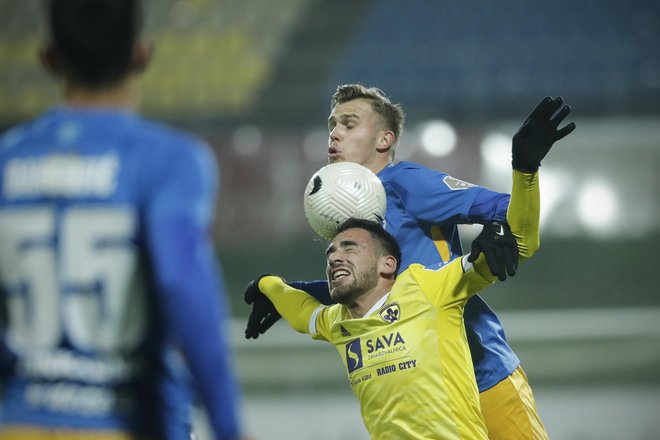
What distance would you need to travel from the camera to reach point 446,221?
147 inches

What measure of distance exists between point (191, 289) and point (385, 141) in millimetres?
2528

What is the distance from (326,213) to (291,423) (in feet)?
15.5

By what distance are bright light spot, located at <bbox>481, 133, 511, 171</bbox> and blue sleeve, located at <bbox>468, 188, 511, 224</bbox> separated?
9.65 meters

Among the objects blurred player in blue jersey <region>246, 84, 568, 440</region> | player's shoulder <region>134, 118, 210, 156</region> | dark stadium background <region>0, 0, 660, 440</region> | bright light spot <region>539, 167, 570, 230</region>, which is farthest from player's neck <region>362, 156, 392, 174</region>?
bright light spot <region>539, 167, 570, 230</region>

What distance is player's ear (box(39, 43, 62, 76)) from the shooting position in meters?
1.90

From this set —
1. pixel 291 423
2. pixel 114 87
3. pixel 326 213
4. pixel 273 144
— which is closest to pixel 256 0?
pixel 273 144

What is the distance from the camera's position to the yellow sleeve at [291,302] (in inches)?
157

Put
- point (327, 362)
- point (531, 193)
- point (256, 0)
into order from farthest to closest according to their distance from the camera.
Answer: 1. point (256, 0)
2. point (327, 362)
3. point (531, 193)

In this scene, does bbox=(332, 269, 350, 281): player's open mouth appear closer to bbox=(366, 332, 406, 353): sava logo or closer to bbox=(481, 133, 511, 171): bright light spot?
bbox=(366, 332, 406, 353): sava logo

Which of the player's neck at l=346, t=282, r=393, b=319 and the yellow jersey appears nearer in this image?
the yellow jersey

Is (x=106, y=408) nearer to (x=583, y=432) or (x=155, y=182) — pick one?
(x=155, y=182)

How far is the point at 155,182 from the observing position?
1.81 m

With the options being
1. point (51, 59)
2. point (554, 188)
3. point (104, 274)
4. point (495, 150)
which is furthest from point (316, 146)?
point (104, 274)

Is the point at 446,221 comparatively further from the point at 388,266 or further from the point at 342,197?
the point at 342,197
